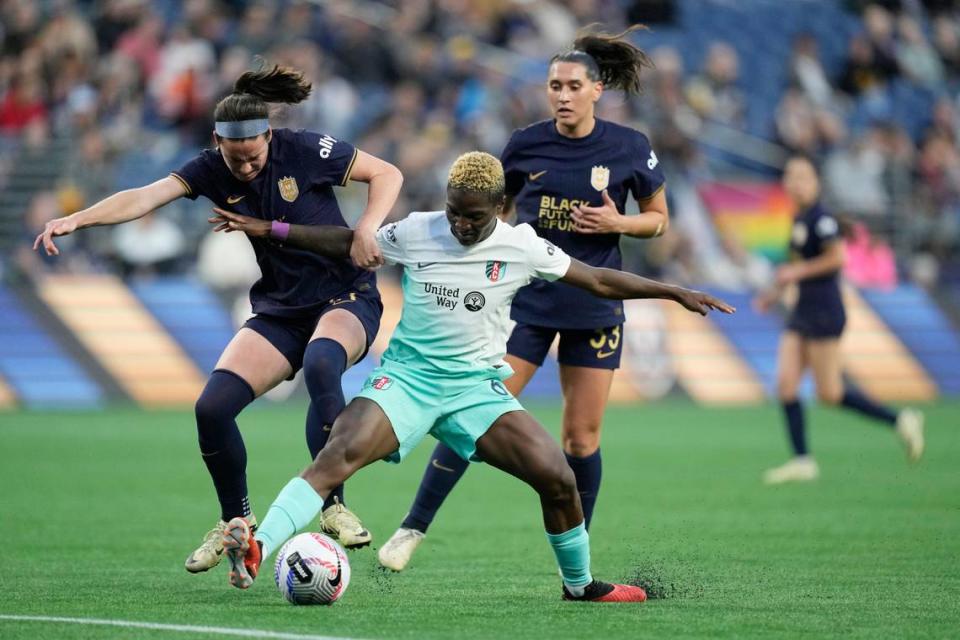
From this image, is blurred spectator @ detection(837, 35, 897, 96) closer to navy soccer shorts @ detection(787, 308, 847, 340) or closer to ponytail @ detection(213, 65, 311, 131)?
navy soccer shorts @ detection(787, 308, 847, 340)

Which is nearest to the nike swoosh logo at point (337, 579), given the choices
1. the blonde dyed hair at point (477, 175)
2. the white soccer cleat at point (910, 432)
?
the blonde dyed hair at point (477, 175)

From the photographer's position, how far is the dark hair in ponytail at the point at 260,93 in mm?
7480

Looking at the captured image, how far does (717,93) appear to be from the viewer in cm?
2489

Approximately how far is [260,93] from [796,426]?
6.98 metres

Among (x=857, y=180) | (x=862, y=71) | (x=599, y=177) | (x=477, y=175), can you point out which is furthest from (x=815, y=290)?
(x=862, y=71)

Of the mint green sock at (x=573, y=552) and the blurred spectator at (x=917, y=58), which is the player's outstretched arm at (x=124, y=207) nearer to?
the mint green sock at (x=573, y=552)

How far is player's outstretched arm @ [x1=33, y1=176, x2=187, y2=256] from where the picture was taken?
7285 millimetres

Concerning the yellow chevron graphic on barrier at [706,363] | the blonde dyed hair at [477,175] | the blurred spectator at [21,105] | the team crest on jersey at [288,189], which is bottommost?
the yellow chevron graphic on barrier at [706,363]

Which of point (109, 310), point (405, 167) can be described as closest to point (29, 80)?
point (109, 310)

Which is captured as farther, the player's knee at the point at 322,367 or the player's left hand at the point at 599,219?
the player's left hand at the point at 599,219

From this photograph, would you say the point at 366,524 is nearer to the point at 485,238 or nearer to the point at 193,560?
the point at 193,560

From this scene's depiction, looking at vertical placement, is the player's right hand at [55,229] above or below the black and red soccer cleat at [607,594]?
above

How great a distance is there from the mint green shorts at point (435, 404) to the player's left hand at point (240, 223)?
95cm

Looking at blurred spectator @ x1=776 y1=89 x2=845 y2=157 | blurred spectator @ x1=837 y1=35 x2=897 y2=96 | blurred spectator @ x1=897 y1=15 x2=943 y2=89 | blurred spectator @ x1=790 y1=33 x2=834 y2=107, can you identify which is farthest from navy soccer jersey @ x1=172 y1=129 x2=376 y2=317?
blurred spectator @ x1=897 y1=15 x2=943 y2=89
